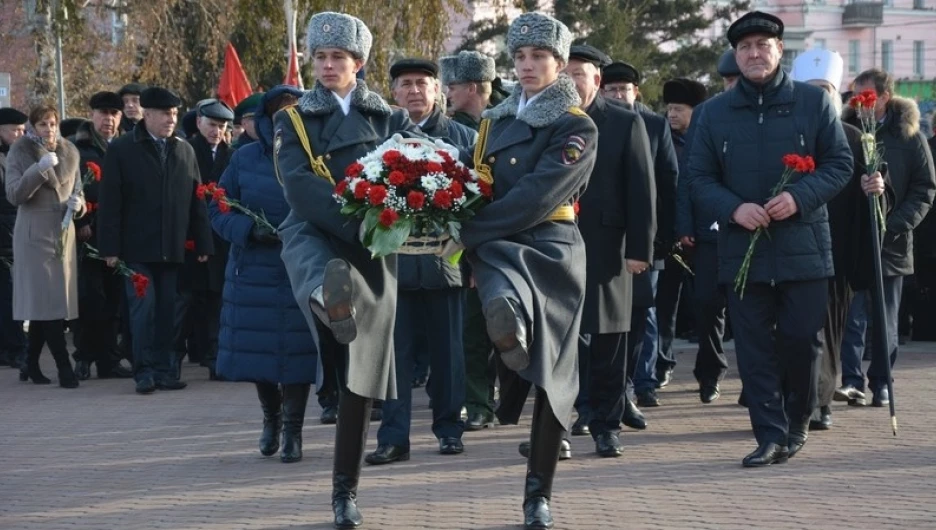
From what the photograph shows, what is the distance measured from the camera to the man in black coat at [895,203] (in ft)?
37.6

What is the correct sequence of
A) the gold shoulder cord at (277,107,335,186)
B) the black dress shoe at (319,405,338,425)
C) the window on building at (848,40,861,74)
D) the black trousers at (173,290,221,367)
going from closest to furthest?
the gold shoulder cord at (277,107,335,186) < the black dress shoe at (319,405,338,425) < the black trousers at (173,290,221,367) < the window on building at (848,40,861,74)

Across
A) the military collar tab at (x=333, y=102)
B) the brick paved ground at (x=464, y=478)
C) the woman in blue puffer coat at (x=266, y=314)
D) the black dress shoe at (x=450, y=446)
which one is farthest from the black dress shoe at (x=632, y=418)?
the military collar tab at (x=333, y=102)

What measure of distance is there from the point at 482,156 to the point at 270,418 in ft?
9.15

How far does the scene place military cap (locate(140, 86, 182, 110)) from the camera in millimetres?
13078

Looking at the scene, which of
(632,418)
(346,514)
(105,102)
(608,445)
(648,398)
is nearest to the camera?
(346,514)

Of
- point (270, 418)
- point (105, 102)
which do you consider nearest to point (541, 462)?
point (270, 418)

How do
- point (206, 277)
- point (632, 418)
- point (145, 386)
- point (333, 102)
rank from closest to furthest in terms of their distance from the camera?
point (333, 102)
point (632, 418)
point (145, 386)
point (206, 277)

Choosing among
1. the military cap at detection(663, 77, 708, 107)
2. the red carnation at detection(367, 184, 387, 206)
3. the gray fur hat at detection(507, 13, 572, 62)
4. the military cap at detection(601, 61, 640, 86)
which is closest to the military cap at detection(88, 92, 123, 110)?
the military cap at detection(663, 77, 708, 107)

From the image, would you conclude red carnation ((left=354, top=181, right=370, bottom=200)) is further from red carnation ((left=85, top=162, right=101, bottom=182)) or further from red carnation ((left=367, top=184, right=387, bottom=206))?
red carnation ((left=85, top=162, right=101, bottom=182))

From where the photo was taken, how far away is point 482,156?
7609mm

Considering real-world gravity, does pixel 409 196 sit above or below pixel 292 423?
above

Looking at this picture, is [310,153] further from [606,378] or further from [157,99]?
[157,99]

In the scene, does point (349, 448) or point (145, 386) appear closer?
point (349, 448)

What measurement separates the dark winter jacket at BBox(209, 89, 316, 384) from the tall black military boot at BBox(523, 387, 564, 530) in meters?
2.22
